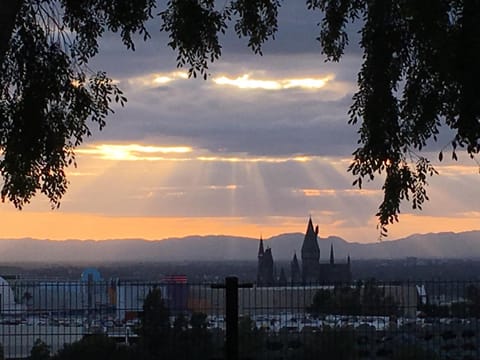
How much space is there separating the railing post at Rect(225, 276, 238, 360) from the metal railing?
5.01 feet

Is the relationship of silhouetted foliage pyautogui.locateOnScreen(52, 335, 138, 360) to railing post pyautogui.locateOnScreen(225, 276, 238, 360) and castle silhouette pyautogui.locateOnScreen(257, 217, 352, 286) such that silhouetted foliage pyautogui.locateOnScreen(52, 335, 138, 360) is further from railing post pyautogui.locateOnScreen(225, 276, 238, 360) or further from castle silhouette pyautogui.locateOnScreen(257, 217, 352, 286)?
castle silhouette pyautogui.locateOnScreen(257, 217, 352, 286)

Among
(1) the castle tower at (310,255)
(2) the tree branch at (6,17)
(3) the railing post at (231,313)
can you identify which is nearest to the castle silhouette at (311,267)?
(1) the castle tower at (310,255)

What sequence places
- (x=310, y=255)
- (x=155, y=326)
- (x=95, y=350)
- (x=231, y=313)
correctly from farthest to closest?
1. (x=310, y=255)
2. (x=155, y=326)
3. (x=95, y=350)
4. (x=231, y=313)


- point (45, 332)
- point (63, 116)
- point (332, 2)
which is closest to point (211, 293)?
point (45, 332)

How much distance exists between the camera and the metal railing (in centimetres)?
1138

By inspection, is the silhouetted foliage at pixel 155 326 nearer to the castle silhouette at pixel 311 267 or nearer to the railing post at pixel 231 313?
the railing post at pixel 231 313

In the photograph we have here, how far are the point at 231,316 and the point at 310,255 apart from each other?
16.3 metres

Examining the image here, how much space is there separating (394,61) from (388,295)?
3.42 meters

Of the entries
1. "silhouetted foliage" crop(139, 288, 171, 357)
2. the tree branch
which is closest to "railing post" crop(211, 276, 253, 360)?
"silhouetted foliage" crop(139, 288, 171, 357)

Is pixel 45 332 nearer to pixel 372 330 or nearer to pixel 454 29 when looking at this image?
pixel 372 330

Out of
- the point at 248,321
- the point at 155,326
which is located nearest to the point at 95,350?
the point at 155,326

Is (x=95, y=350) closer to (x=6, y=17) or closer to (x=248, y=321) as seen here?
(x=248, y=321)

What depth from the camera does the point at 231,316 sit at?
9633 mm

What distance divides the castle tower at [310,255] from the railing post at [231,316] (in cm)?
871
